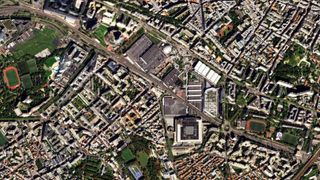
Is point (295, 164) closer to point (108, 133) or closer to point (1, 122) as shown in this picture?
point (108, 133)

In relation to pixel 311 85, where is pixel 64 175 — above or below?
below

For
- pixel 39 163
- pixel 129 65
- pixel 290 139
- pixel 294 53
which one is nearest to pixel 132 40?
pixel 129 65

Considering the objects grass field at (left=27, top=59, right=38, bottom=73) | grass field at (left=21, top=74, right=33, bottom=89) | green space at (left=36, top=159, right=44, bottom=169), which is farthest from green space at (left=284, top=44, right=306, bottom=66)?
green space at (left=36, top=159, right=44, bottom=169)

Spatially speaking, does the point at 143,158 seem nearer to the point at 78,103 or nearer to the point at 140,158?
the point at 140,158

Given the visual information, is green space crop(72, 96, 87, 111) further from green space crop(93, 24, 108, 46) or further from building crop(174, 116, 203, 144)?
Result: building crop(174, 116, 203, 144)

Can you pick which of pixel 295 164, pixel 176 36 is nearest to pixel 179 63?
pixel 176 36
